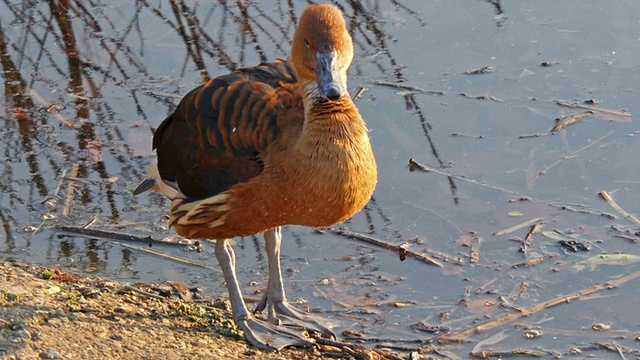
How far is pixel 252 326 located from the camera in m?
6.38

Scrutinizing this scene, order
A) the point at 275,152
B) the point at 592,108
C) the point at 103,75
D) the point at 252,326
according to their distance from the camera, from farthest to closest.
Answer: the point at 103,75
the point at 592,108
the point at 252,326
the point at 275,152

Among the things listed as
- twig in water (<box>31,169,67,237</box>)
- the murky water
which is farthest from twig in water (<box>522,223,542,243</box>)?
twig in water (<box>31,169,67,237</box>)

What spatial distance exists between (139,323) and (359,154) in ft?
4.94

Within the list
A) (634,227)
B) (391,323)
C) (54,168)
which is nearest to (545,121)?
(634,227)

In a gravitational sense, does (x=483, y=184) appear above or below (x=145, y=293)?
below

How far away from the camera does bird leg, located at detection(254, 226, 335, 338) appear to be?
6574mm

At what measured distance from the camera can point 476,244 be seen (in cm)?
746

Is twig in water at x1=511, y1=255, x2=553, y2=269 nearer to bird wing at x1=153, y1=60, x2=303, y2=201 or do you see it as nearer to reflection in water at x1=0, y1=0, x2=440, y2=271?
reflection in water at x1=0, y1=0, x2=440, y2=271

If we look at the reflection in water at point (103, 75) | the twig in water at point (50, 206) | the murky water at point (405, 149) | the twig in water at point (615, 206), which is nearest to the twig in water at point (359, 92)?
the murky water at point (405, 149)

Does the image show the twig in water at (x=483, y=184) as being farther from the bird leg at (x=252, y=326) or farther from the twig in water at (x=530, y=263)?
the bird leg at (x=252, y=326)

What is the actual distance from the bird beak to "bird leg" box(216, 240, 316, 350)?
130 centimetres

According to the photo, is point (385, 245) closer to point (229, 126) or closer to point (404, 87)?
point (229, 126)

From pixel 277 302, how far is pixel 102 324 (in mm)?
1134

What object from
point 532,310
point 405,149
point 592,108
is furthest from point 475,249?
point 592,108
